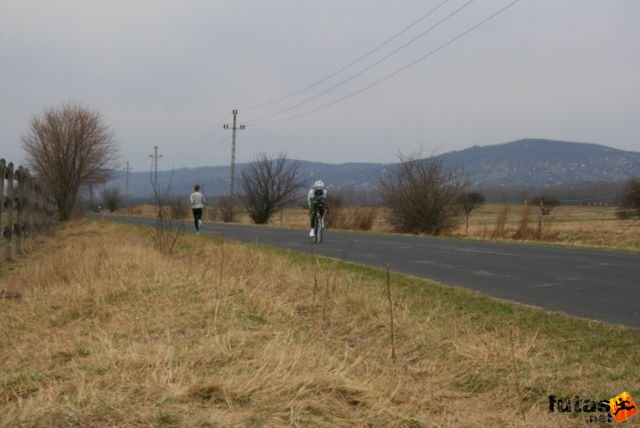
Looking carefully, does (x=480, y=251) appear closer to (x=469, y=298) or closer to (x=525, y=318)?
(x=469, y=298)

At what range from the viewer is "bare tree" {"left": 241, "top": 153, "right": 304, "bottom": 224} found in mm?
52344

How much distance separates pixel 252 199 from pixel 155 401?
4841 cm

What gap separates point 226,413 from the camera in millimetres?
4031

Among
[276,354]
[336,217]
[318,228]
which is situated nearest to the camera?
[276,354]

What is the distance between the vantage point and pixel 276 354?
17.4 ft

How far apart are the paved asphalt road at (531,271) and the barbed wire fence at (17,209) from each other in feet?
20.4

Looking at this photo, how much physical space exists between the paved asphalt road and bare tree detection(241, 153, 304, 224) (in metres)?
34.3

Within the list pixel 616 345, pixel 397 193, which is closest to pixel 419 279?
pixel 616 345

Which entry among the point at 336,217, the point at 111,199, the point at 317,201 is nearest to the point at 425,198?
the point at 336,217

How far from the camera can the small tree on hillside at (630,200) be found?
48656 millimetres

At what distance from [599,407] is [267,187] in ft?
159

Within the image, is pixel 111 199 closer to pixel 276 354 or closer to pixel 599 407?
pixel 276 354

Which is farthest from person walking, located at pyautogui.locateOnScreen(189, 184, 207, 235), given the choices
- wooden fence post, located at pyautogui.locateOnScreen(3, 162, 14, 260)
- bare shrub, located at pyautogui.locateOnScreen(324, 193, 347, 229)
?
bare shrub, located at pyautogui.locateOnScreen(324, 193, 347, 229)

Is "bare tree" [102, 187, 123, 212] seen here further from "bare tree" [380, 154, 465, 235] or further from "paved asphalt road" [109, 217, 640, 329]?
"paved asphalt road" [109, 217, 640, 329]
